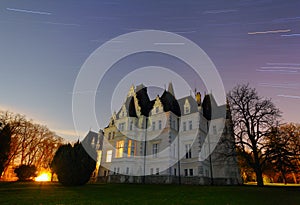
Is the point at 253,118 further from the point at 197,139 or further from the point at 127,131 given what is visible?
the point at 127,131

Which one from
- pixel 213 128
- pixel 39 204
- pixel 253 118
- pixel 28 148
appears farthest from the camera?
pixel 28 148

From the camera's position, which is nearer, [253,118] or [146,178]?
[253,118]

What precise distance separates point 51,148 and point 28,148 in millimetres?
7341

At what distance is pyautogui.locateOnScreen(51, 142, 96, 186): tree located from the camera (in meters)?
20.8

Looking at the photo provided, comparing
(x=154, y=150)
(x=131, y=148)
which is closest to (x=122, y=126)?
(x=131, y=148)

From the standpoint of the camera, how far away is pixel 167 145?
1275 inches

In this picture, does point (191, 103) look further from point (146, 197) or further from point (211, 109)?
point (146, 197)

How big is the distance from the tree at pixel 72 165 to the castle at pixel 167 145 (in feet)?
36.5

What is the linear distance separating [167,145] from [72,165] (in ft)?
53.4

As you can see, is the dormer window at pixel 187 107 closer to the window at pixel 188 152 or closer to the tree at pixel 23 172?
the window at pixel 188 152

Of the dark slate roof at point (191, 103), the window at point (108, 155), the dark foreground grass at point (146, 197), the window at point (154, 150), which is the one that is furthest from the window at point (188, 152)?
the dark foreground grass at point (146, 197)

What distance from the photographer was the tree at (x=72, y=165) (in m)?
20.8

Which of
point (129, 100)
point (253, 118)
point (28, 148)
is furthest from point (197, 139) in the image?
point (28, 148)

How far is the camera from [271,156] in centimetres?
2380
